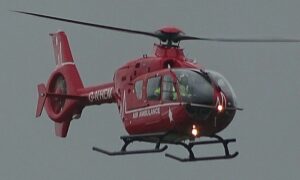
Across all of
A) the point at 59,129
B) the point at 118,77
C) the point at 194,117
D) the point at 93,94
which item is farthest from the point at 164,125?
the point at 59,129

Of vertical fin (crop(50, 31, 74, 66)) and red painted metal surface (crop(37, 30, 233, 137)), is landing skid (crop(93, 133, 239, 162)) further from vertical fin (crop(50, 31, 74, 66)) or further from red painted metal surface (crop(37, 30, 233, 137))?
vertical fin (crop(50, 31, 74, 66))

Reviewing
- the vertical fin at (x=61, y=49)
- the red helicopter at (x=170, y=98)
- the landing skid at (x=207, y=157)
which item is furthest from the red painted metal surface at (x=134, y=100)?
the vertical fin at (x=61, y=49)

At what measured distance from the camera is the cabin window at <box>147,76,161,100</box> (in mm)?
25547

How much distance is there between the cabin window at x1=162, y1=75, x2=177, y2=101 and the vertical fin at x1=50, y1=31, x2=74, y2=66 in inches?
314

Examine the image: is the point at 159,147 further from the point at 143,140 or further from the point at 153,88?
the point at 153,88

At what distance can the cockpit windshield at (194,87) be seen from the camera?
81.5ft

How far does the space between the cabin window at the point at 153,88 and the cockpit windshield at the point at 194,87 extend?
1.91 ft

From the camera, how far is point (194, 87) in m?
25.0

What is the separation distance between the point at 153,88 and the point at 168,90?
1.91 feet

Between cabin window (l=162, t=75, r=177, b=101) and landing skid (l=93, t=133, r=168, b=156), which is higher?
cabin window (l=162, t=75, r=177, b=101)

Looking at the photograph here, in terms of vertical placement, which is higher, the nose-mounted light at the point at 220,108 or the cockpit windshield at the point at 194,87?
the cockpit windshield at the point at 194,87

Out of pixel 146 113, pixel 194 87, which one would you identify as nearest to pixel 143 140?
pixel 146 113

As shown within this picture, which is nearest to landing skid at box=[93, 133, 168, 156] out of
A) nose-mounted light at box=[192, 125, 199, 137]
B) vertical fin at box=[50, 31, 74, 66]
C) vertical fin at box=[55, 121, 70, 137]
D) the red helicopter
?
the red helicopter

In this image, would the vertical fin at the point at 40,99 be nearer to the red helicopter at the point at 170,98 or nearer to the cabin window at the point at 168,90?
the red helicopter at the point at 170,98
